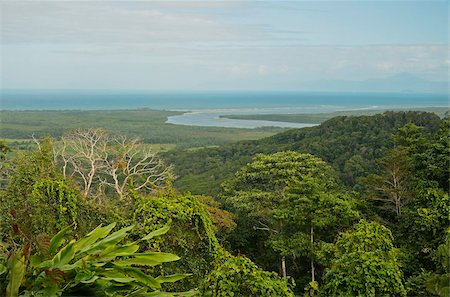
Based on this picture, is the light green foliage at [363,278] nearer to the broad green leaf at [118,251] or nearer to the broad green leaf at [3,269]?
the broad green leaf at [118,251]

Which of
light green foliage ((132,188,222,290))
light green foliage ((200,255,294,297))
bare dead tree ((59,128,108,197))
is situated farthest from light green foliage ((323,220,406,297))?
bare dead tree ((59,128,108,197))

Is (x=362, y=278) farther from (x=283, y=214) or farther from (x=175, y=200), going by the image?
(x=283, y=214)

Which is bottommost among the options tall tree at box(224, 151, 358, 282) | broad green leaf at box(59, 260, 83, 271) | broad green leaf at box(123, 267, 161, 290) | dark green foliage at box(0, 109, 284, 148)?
dark green foliage at box(0, 109, 284, 148)

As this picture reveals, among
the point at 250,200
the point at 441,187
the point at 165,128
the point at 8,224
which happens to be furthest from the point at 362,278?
the point at 165,128

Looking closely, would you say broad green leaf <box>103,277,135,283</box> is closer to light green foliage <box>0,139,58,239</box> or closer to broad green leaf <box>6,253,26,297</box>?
broad green leaf <box>6,253,26,297</box>

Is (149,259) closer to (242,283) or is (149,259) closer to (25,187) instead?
(242,283)

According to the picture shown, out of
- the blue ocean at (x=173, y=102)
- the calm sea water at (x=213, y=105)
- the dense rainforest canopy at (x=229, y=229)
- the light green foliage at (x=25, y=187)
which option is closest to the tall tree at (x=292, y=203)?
the dense rainforest canopy at (x=229, y=229)
